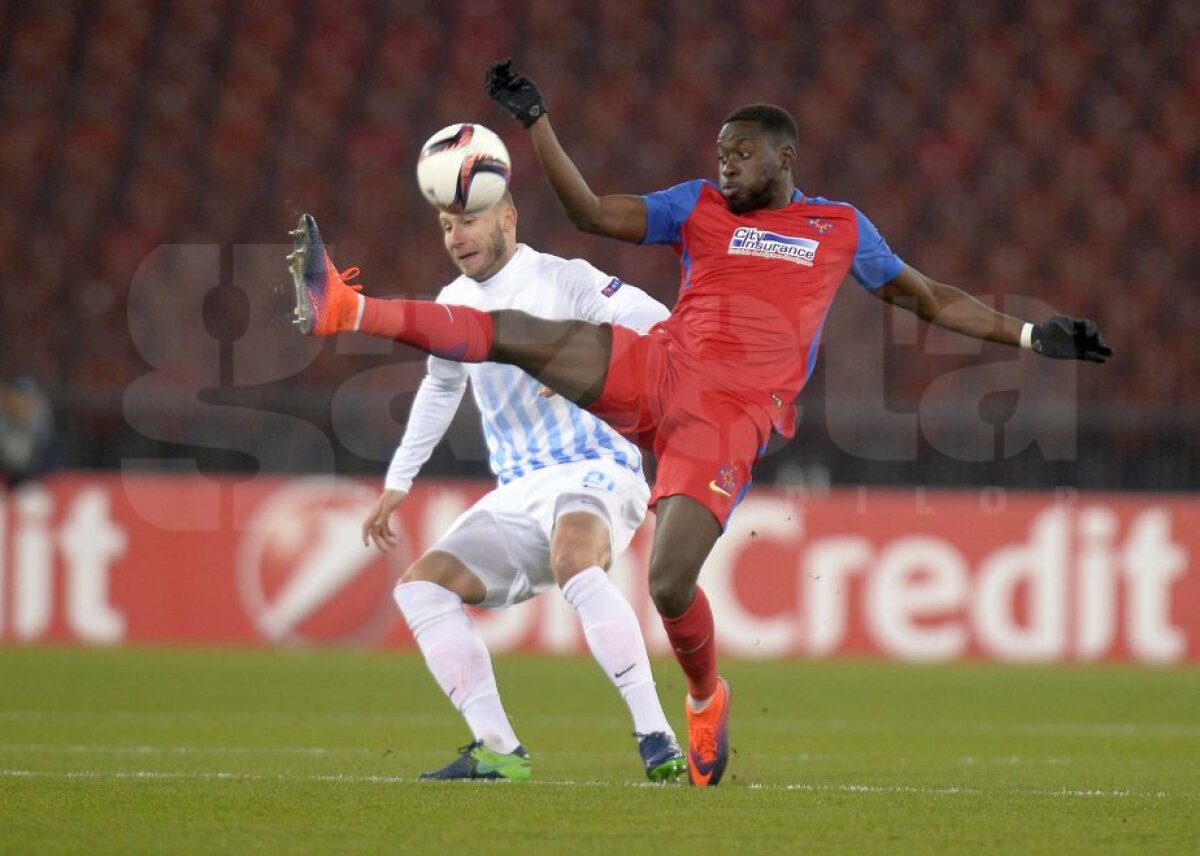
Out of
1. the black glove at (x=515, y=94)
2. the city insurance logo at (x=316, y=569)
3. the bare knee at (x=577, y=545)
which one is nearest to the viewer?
the black glove at (x=515, y=94)

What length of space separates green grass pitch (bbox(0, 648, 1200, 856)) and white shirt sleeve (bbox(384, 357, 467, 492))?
1.01m

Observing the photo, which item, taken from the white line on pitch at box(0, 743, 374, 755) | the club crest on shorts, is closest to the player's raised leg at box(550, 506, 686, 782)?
the club crest on shorts

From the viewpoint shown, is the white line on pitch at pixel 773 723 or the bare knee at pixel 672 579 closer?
the bare knee at pixel 672 579

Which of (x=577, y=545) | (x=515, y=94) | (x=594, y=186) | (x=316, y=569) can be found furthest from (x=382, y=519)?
(x=594, y=186)

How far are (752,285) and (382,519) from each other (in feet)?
4.78

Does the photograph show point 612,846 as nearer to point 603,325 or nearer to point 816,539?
point 603,325

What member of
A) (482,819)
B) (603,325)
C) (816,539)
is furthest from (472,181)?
(816,539)

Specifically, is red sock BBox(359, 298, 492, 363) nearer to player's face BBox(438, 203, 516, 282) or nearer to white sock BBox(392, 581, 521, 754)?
player's face BBox(438, 203, 516, 282)

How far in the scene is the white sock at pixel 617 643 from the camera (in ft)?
18.7

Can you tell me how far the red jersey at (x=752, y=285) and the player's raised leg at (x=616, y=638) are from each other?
69 centimetres

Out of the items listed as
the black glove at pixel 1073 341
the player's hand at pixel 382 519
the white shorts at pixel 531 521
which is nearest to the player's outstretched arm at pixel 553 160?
the white shorts at pixel 531 521

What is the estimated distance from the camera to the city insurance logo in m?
11.8

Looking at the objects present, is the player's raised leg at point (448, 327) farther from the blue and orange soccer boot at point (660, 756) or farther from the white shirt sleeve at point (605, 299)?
the blue and orange soccer boot at point (660, 756)

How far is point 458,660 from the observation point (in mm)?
5801
